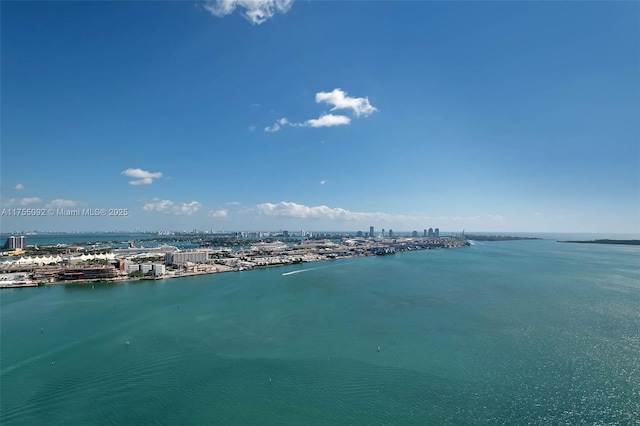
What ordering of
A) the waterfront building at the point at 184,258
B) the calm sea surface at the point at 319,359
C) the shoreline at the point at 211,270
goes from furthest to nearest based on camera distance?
the waterfront building at the point at 184,258 → the shoreline at the point at 211,270 → the calm sea surface at the point at 319,359

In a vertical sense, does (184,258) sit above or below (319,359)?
above

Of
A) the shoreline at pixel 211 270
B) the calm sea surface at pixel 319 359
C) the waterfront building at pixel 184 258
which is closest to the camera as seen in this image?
the calm sea surface at pixel 319 359

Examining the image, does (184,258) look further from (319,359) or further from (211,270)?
(319,359)

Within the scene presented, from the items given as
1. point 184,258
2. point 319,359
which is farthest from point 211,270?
point 319,359

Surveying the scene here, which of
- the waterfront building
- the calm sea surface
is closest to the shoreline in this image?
the waterfront building

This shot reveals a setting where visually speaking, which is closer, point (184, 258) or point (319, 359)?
point (319, 359)

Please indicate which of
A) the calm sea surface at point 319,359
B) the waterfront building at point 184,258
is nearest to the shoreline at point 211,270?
the waterfront building at point 184,258

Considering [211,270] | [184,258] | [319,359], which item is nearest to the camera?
[319,359]

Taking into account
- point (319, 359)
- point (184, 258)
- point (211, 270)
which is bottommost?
point (319, 359)

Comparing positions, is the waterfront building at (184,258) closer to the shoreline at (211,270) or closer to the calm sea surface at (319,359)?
the shoreline at (211,270)

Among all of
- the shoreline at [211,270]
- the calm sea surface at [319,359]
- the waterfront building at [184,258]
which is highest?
the waterfront building at [184,258]
